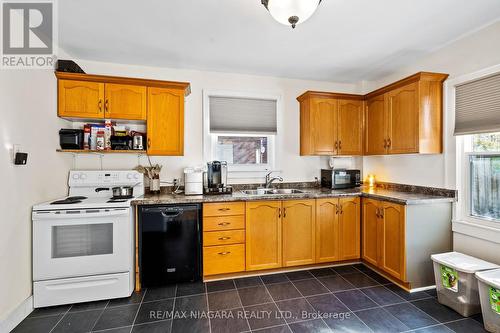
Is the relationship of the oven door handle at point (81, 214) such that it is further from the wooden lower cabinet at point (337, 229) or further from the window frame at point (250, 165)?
the wooden lower cabinet at point (337, 229)

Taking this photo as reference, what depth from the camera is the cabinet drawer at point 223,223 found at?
2625mm

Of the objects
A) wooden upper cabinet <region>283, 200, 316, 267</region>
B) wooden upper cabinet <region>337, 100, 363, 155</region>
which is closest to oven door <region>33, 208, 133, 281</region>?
wooden upper cabinet <region>283, 200, 316, 267</region>

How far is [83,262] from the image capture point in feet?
7.27

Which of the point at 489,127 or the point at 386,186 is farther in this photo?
the point at 386,186

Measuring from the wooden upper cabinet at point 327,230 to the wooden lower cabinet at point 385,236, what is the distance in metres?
0.36

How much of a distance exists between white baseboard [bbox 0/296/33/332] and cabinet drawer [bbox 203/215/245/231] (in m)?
1.55

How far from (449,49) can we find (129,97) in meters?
3.42

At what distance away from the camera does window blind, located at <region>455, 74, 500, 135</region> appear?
2.17m

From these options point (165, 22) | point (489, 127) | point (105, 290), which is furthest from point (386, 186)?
point (105, 290)

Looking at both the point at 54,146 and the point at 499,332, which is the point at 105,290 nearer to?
the point at 54,146

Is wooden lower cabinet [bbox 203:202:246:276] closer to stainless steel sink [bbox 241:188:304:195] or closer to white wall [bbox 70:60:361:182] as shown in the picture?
stainless steel sink [bbox 241:188:304:195]

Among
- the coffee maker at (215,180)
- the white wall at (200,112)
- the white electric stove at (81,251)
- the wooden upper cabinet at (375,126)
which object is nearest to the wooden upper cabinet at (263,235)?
the coffee maker at (215,180)

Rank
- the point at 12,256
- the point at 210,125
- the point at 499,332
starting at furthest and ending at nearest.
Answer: the point at 210,125 → the point at 12,256 → the point at 499,332

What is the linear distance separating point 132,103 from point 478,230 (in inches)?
144
